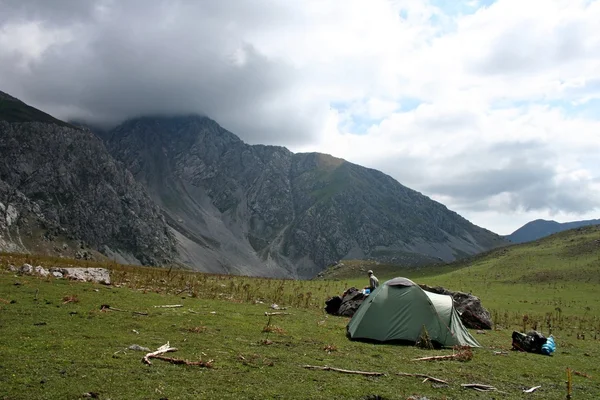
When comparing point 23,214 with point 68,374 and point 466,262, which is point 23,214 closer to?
point 466,262

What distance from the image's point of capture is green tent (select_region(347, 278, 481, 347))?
21875mm

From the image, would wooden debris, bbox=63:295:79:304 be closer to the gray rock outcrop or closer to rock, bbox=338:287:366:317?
the gray rock outcrop

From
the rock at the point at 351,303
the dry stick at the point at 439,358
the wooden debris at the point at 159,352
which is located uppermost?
the rock at the point at 351,303

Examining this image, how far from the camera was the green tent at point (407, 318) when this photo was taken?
21875 millimetres

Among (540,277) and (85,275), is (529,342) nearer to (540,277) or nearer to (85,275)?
(85,275)

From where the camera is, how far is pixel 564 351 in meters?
23.8

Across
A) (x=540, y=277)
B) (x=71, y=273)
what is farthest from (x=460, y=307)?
(x=540, y=277)

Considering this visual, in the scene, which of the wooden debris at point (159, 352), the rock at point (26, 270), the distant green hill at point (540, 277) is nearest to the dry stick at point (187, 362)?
the wooden debris at point (159, 352)

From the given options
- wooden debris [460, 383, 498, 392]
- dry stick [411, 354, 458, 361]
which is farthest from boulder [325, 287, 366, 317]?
wooden debris [460, 383, 498, 392]

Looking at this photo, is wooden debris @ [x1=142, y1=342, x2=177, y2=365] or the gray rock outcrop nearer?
wooden debris @ [x1=142, y1=342, x2=177, y2=365]

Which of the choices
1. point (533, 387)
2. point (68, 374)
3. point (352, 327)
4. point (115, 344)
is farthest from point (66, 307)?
point (533, 387)

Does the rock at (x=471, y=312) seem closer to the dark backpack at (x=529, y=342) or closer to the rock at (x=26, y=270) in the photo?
the dark backpack at (x=529, y=342)

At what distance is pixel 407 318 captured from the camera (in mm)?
22453

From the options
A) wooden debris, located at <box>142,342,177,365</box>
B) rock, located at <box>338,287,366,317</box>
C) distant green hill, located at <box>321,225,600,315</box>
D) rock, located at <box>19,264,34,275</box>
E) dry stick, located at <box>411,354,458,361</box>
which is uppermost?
distant green hill, located at <box>321,225,600,315</box>
